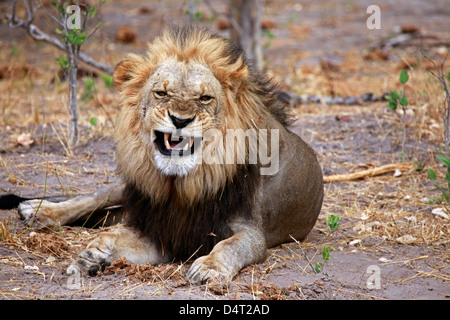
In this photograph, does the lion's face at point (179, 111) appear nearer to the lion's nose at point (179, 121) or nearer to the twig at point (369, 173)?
the lion's nose at point (179, 121)

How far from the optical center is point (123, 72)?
4402 millimetres

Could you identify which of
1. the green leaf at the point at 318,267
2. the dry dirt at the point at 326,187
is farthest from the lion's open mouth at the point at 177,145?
the green leaf at the point at 318,267

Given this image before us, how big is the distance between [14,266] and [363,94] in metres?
6.94

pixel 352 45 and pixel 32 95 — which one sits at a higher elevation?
pixel 352 45

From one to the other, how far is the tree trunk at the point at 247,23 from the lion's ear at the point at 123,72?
627 cm

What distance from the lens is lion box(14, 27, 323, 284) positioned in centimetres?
401

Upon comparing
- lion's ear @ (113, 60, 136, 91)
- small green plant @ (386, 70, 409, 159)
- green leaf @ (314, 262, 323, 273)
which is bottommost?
green leaf @ (314, 262, 323, 273)

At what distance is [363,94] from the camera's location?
31.7 feet

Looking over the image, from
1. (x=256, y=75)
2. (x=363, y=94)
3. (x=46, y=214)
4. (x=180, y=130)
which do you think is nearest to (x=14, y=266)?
(x=46, y=214)

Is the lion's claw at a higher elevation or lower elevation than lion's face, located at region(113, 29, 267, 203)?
lower

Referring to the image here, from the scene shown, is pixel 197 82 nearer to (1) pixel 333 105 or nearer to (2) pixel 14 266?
(2) pixel 14 266

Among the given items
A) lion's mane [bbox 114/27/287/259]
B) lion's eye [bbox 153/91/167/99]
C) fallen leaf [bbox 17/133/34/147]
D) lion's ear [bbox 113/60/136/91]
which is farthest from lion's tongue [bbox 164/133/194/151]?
fallen leaf [bbox 17/133/34/147]

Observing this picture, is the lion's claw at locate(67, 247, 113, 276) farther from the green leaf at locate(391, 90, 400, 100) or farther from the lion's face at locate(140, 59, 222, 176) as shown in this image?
the green leaf at locate(391, 90, 400, 100)

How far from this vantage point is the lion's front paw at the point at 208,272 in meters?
3.80
